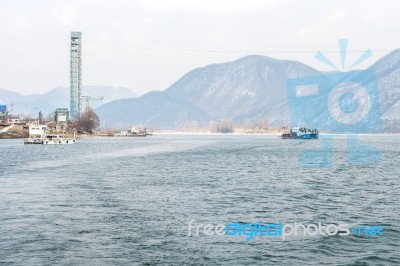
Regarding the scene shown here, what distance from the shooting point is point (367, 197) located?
42844 millimetres

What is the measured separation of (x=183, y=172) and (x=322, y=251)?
4600 cm

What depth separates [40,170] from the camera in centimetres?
7012

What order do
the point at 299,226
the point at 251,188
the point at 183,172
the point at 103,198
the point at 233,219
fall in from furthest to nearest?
the point at 183,172, the point at 251,188, the point at 103,198, the point at 233,219, the point at 299,226

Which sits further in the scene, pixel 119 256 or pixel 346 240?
pixel 346 240

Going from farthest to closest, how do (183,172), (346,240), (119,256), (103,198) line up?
(183,172) → (103,198) → (346,240) → (119,256)

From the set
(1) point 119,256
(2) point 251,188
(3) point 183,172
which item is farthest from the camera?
(3) point 183,172

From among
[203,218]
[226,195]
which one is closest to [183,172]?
[226,195]

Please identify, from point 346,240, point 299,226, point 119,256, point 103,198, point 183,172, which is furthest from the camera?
point 183,172

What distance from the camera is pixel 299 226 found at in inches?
1171

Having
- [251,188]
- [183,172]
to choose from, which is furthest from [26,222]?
[183,172]

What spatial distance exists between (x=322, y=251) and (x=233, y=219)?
924 cm

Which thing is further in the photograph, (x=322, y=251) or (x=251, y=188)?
(x=251, y=188)

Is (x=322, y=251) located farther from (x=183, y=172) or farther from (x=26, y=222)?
(x=183, y=172)

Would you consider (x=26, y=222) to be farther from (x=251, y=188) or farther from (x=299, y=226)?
(x=251, y=188)
